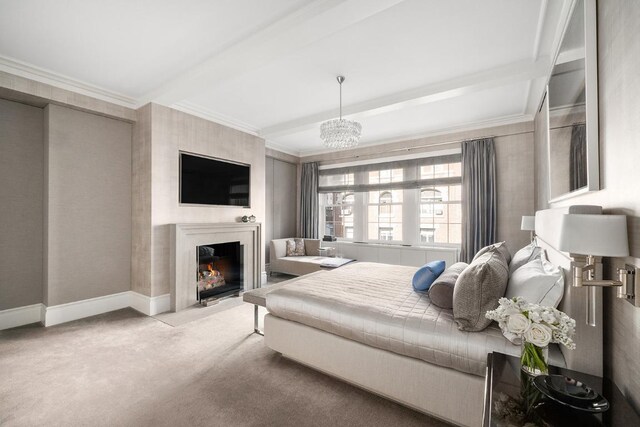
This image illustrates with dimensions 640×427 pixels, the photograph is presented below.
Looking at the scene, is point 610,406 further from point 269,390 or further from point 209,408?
point 209,408

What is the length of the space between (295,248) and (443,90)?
155 inches

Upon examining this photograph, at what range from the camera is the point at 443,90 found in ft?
10.3

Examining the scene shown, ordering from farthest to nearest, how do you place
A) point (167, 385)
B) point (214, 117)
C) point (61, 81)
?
point (214, 117), point (61, 81), point (167, 385)

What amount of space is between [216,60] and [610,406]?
3.37 meters

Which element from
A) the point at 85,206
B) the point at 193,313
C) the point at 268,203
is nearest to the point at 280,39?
the point at 85,206

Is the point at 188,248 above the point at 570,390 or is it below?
above

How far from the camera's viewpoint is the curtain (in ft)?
4.83

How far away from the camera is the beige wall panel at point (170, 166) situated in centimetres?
356

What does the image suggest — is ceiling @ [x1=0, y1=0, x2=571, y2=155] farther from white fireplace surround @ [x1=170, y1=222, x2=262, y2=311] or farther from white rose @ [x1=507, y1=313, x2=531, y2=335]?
white rose @ [x1=507, y1=313, x2=531, y2=335]

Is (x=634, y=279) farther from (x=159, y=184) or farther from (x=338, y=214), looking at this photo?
(x=338, y=214)

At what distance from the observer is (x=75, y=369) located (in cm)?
227

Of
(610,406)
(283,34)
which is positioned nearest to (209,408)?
(610,406)

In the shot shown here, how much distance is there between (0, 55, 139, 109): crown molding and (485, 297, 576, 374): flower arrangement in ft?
14.6

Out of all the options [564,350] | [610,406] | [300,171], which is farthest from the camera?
[300,171]
